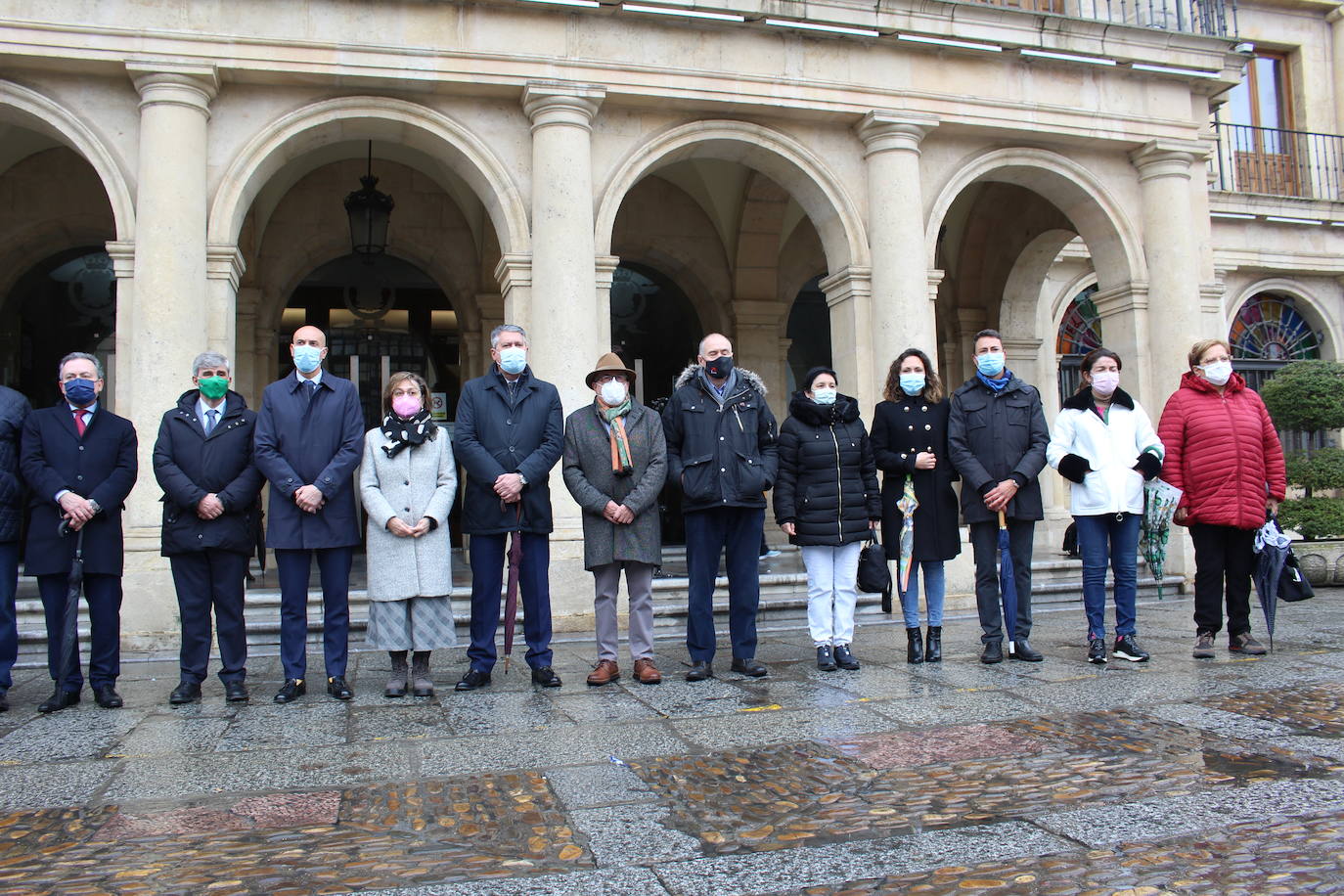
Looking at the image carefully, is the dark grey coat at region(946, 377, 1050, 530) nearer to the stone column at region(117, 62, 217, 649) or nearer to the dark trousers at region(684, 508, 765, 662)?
the dark trousers at region(684, 508, 765, 662)

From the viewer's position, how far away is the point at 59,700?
18.1ft

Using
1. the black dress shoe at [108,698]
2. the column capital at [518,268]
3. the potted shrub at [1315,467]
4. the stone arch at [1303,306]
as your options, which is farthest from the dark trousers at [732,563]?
the stone arch at [1303,306]

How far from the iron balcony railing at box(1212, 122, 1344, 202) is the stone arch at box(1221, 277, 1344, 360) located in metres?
1.51

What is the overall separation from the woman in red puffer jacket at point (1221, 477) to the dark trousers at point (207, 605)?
5565 mm

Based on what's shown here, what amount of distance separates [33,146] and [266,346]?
10.1 feet

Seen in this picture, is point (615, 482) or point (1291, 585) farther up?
point (615, 482)

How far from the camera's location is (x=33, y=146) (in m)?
11.1

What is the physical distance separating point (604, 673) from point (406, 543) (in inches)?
51.8

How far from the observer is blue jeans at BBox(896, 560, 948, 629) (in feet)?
20.9

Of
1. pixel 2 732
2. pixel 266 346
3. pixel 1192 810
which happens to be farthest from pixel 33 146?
pixel 1192 810

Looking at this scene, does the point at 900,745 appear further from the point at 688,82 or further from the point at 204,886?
the point at 688,82

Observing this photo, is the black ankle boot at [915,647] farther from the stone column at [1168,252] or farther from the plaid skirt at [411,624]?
the stone column at [1168,252]

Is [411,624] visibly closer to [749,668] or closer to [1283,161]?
[749,668]

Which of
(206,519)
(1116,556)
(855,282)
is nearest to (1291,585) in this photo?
(1116,556)
